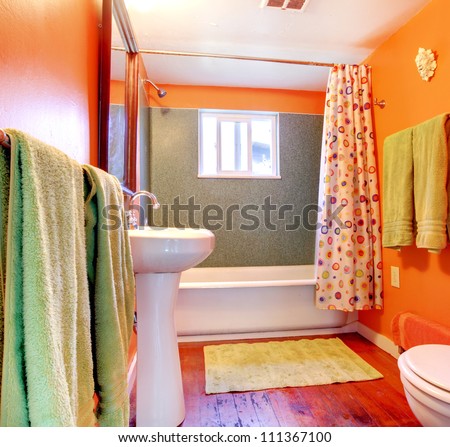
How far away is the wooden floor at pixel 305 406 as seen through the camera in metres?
1.22

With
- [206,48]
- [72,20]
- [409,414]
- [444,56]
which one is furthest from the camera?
[206,48]

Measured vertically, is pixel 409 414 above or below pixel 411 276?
below

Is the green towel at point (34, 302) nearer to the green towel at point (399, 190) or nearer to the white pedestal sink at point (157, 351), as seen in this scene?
the white pedestal sink at point (157, 351)

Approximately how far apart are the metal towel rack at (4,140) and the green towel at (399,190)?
176 cm

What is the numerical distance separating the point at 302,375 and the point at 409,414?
0.52 metres

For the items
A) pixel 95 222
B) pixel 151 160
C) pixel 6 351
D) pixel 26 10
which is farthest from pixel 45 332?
pixel 151 160

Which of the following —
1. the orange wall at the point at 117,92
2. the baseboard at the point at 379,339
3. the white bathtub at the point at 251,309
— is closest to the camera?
the orange wall at the point at 117,92

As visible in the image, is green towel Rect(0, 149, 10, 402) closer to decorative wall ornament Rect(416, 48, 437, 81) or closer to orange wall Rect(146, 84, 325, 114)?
decorative wall ornament Rect(416, 48, 437, 81)

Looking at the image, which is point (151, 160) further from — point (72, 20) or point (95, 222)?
point (95, 222)

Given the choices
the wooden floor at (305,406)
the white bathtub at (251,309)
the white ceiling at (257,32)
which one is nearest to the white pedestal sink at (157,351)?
the wooden floor at (305,406)

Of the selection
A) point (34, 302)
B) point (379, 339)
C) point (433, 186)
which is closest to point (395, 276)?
point (379, 339)

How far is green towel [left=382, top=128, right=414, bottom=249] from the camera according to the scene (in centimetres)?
153

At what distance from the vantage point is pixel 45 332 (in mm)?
457

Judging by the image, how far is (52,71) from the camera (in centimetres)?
78
